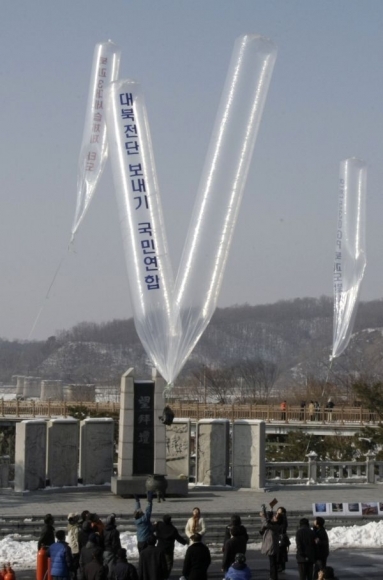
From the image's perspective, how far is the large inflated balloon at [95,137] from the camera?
27719 mm

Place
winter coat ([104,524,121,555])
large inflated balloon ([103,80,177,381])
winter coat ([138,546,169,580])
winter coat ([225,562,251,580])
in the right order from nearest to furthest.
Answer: winter coat ([225,562,251,580])
winter coat ([138,546,169,580])
winter coat ([104,524,121,555])
large inflated balloon ([103,80,177,381])

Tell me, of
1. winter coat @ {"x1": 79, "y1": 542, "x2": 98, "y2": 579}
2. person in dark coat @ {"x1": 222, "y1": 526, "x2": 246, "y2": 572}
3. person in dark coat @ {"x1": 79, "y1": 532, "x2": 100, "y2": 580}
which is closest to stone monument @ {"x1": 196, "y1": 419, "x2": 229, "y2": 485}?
person in dark coat @ {"x1": 222, "y1": 526, "x2": 246, "y2": 572}

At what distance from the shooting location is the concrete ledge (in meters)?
24.0

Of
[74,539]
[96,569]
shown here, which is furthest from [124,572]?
[74,539]

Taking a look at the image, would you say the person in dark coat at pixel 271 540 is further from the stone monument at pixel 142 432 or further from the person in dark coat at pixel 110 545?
the stone monument at pixel 142 432

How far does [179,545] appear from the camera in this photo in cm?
1891

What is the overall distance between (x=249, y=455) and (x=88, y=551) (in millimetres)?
13056

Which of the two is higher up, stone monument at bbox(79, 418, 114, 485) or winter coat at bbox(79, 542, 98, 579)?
stone monument at bbox(79, 418, 114, 485)

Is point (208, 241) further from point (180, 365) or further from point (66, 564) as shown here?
point (66, 564)

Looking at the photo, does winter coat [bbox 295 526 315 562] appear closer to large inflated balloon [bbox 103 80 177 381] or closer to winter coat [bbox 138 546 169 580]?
winter coat [bbox 138 546 169 580]

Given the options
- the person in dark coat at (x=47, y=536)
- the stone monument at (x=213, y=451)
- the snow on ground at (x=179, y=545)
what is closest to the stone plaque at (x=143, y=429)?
the stone monument at (x=213, y=451)

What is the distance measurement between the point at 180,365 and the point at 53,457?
584cm

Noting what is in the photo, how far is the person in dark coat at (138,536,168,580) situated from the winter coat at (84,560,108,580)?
480 millimetres

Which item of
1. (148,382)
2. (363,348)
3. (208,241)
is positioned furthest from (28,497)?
(363,348)
